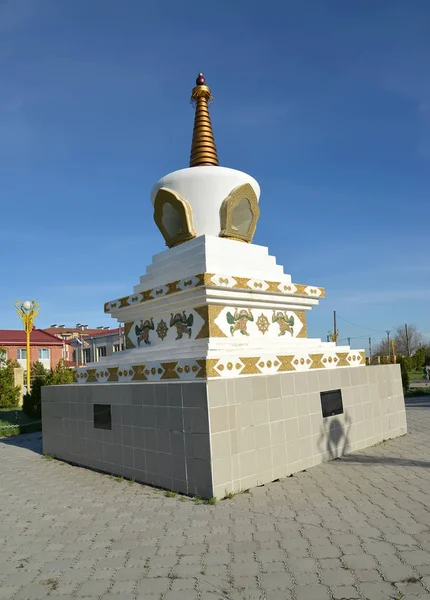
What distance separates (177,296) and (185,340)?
644mm

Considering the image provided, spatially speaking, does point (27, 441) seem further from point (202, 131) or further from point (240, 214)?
point (202, 131)

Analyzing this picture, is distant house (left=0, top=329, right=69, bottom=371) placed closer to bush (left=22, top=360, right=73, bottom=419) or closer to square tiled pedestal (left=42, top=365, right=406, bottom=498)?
bush (left=22, top=360, right=73, bottom=419)

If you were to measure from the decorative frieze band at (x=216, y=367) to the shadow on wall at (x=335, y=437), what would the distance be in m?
0.83

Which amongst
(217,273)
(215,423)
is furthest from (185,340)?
(215,423)

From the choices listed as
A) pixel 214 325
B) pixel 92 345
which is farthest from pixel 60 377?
pixel 92 345

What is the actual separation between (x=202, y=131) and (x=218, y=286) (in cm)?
361

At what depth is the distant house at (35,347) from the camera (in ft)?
114

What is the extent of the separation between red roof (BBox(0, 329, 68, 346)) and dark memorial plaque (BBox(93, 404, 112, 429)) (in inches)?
1188

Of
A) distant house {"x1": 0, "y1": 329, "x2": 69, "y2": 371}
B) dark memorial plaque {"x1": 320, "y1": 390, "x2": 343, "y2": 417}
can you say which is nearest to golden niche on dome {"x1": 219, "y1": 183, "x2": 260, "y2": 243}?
dark memorial plaque {"x1": 320, "y1": 390, "x2": 343, "y2": 417}

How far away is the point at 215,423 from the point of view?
16.0ft

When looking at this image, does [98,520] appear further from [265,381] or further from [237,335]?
[237,335]

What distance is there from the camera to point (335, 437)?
6.50m

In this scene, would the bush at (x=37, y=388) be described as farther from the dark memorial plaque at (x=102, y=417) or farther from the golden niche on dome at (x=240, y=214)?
the golden niche on dome at (x=240, y=214)

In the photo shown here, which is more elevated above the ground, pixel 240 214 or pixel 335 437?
pixel 240 214
